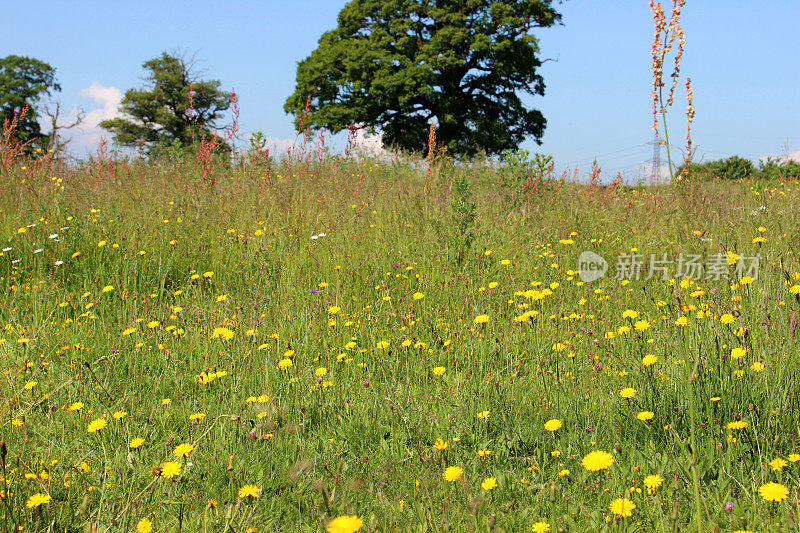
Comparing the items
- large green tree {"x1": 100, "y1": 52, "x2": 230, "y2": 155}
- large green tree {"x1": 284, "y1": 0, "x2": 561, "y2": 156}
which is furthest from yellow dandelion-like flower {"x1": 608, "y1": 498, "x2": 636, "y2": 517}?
large green tree {"x1": 100, "y1": 52, "x2": 230, "y2": 155}

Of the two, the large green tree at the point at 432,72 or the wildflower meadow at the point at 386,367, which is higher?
the large green tree at the point at 432,72

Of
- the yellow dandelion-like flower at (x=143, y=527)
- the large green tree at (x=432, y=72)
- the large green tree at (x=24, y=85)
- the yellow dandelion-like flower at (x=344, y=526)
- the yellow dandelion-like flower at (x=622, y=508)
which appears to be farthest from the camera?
the large green tree at (x=24, y=85)

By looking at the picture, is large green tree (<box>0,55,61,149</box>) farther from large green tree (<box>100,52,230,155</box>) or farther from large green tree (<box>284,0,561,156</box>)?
large green tree (<box>284,0,561,156</box>)

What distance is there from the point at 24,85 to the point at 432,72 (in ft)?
103

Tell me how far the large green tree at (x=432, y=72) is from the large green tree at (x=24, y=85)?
22.9 meters

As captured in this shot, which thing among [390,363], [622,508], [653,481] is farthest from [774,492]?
[390,363]

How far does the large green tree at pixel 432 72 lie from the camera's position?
23.0 meters

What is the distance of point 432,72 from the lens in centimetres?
2306

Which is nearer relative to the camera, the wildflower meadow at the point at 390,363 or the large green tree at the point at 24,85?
the wildflower meadow at the point at 390,363

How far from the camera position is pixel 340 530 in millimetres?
1085

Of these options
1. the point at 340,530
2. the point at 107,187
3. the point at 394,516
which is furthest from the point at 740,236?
the point at 107,187

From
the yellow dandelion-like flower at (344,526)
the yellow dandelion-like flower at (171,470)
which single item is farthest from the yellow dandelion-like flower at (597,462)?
the yellow dandelion-like flower at (171,470)

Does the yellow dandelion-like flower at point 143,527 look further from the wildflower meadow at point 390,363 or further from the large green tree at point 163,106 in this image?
the large green tree at point 163,106

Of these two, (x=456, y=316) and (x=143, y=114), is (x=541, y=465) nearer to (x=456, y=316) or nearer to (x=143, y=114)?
(x=456, y=316)
